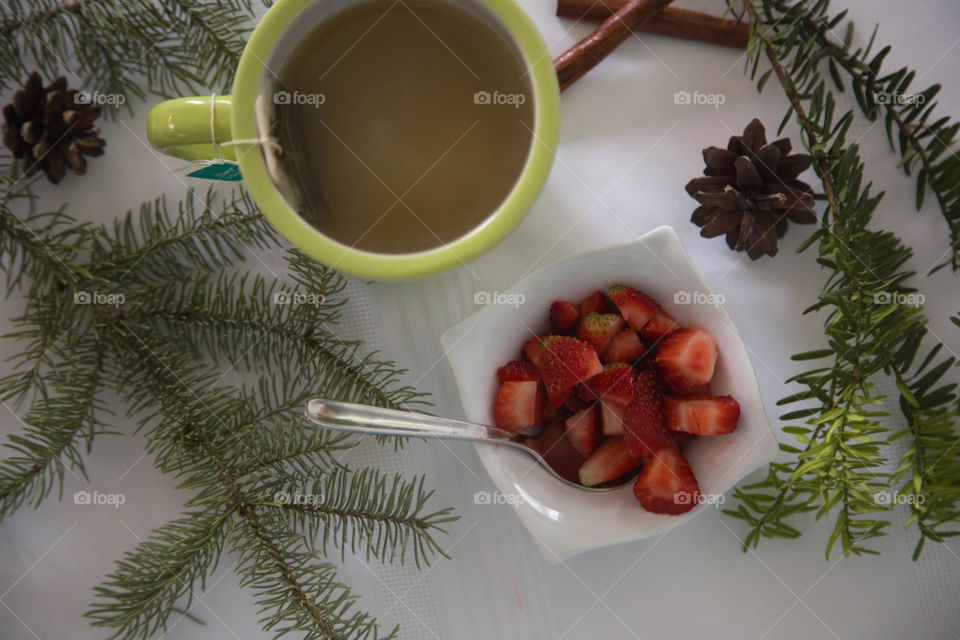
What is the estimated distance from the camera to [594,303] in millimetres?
620

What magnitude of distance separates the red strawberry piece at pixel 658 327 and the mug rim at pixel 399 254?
0.68ft

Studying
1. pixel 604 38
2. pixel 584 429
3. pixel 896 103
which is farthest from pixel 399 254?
pixel 896 103

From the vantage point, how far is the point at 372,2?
467 millimetres

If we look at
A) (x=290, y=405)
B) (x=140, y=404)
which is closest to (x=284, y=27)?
(x=290, y=405)

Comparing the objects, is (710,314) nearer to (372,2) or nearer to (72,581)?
(372,2)

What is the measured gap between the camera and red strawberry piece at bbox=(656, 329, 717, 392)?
1.89ft

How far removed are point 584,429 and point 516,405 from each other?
2.7 inches

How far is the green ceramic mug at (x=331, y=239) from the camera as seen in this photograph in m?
0.44

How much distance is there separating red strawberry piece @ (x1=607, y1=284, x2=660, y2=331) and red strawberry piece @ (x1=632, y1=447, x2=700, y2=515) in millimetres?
115

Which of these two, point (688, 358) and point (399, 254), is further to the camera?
point (688, 358)

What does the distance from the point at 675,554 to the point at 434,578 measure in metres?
0.25

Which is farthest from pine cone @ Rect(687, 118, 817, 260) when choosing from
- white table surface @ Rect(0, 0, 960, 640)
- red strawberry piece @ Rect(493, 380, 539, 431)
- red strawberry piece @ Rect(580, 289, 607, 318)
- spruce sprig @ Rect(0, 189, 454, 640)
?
spruce sprig @ Rect(0, 189, 454, 640)

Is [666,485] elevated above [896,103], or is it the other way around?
[896,103]

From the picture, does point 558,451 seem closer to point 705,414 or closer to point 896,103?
point 705,414
